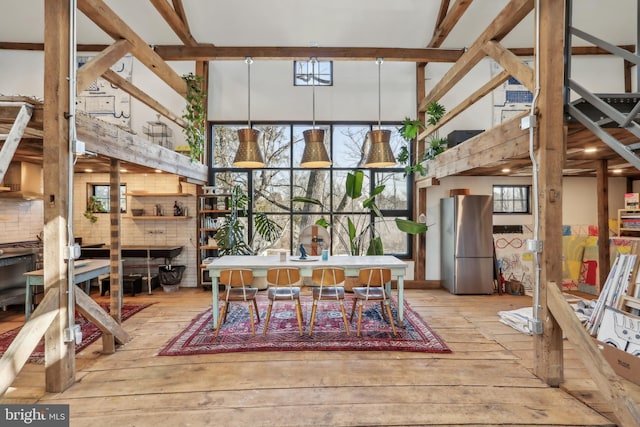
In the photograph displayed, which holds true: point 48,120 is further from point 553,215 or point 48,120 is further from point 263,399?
point 553,215

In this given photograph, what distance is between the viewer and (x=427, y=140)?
6.48 m

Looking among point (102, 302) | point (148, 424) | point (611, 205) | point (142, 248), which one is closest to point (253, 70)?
point (142, 248)

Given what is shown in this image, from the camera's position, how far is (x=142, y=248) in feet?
19.7

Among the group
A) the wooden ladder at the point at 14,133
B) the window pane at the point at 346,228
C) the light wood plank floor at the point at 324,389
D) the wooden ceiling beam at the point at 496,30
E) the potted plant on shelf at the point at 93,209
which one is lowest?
the light wood plank floor at the point at 324,389

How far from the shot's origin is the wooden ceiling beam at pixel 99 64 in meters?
2.87

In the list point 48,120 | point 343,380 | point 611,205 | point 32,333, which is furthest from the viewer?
point 611,205

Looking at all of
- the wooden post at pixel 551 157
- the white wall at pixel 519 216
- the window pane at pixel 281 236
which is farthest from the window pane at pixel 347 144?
the wooden post at pixel 551 157

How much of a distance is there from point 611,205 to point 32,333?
29.8ft

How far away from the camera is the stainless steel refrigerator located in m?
5.82

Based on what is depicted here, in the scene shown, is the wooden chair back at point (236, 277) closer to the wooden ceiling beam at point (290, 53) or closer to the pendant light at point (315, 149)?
the pendant light at point (315, 149)

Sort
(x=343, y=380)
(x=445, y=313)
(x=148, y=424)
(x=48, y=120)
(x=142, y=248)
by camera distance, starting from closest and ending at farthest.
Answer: (x=148, y=424), (x=48, y=120), (x=343, y=380), (x=445, y=313), (x=142, y=248)

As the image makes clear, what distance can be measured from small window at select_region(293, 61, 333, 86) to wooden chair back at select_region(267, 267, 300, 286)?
14.1 feet

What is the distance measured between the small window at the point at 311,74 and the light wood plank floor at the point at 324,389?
5.22m

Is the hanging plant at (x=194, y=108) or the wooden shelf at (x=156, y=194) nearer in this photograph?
the hanging plant at (x=194, y=108)
